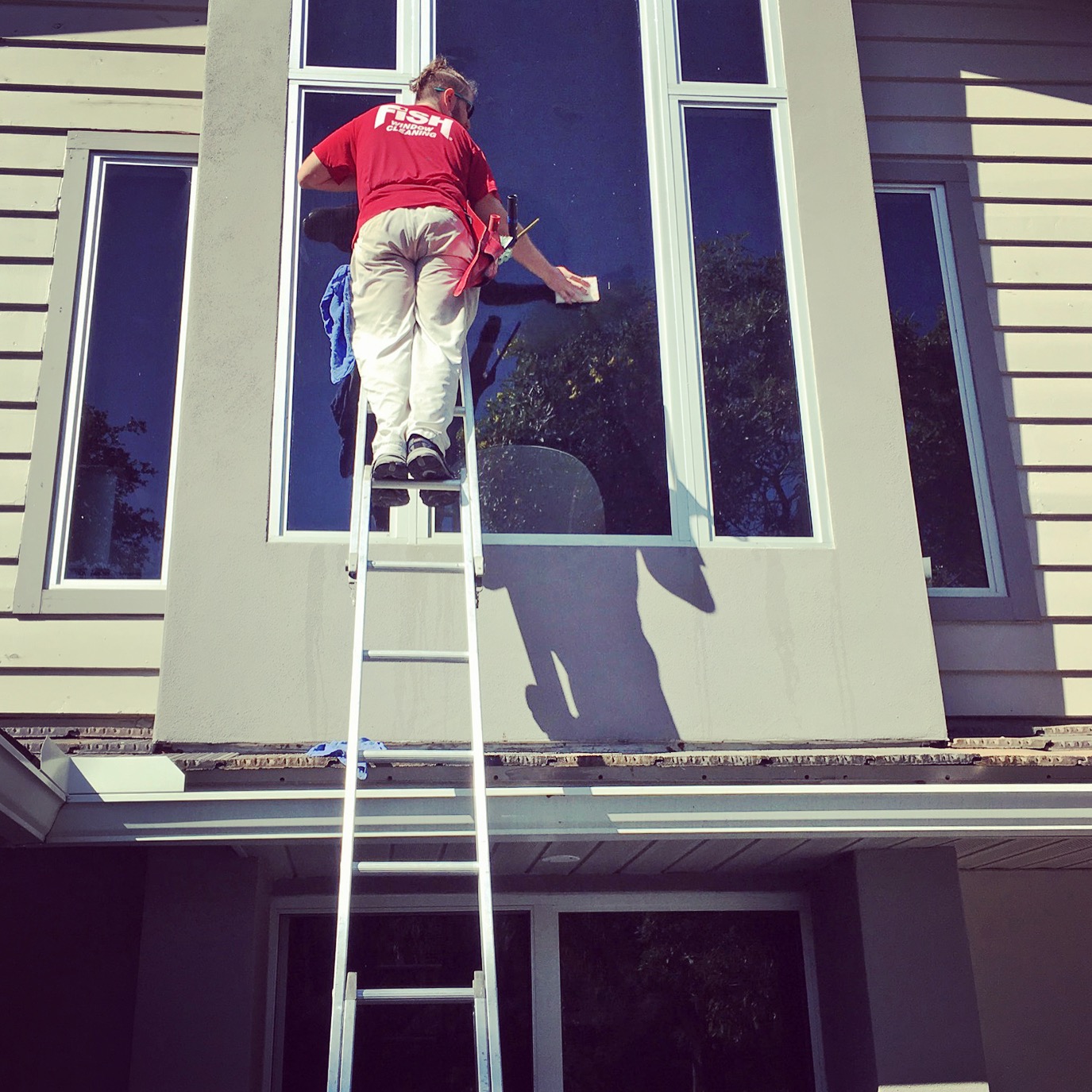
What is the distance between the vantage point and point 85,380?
5191 millimetres

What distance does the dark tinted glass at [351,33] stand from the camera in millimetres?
4957

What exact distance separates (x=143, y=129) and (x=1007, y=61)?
4.23 meters

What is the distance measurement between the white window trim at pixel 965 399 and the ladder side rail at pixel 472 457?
221cm

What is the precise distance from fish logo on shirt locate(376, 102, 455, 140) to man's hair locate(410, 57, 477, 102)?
147 millimetres

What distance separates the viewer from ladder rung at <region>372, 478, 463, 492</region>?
386 cm

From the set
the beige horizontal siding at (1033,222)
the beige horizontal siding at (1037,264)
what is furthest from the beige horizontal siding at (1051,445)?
the beige horizontal siding at (1033,222)

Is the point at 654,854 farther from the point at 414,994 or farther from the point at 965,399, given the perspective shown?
the point at 965,399

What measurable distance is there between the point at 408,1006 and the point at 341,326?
2504 mm

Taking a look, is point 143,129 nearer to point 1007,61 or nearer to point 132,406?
point 132,406

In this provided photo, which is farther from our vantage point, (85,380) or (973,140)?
(973,140)

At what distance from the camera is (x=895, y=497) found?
4527mm

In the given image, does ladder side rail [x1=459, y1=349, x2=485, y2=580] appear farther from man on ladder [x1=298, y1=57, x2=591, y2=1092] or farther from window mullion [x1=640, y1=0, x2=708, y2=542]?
window mullion [x1=640, y1=0, x2=708, y2=542]

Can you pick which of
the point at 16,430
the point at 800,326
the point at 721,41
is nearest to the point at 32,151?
the point at 16,430

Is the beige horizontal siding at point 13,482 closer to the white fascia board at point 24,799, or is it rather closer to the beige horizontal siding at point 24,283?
the beige horizontal siding at point 24,283
